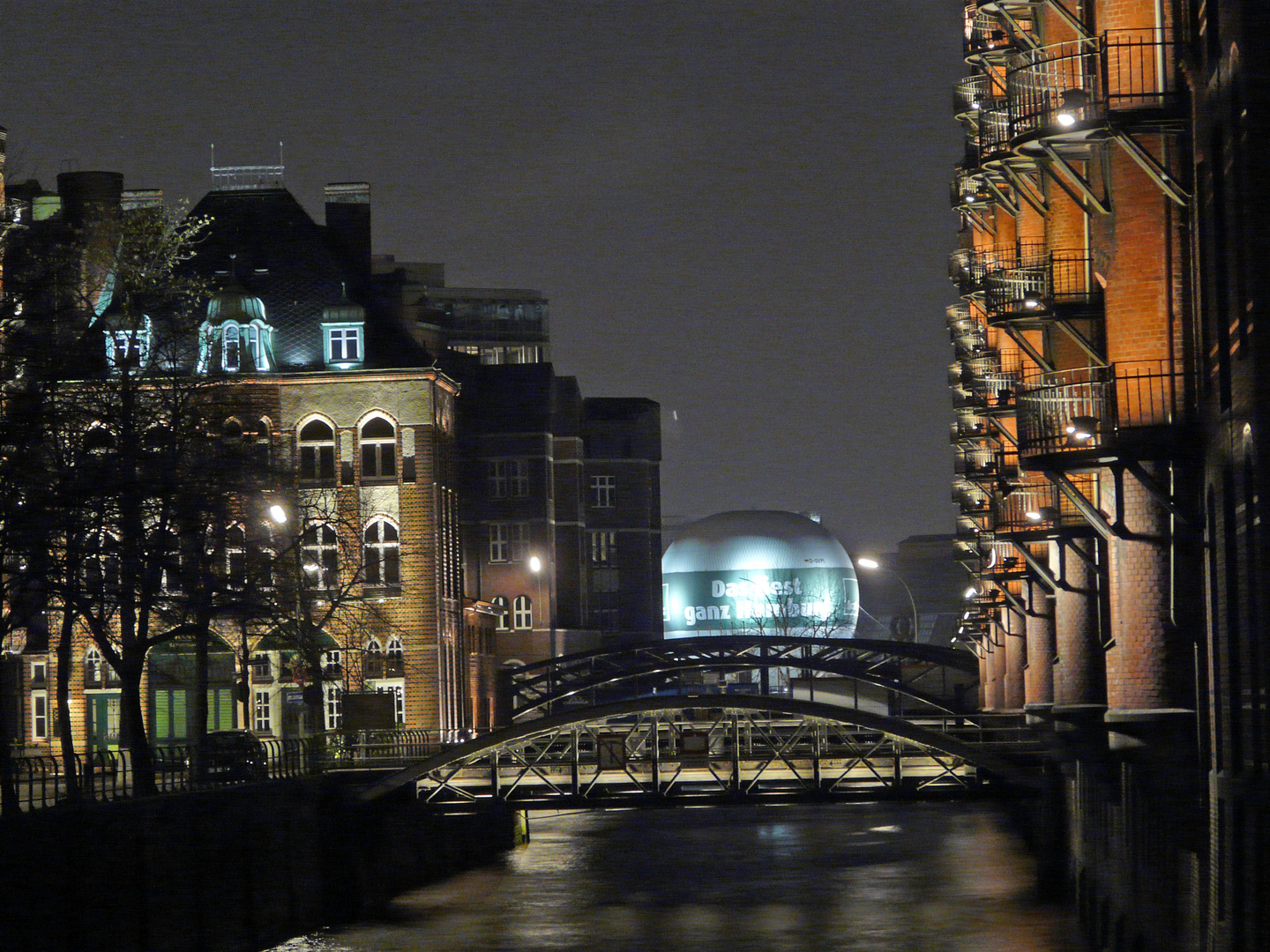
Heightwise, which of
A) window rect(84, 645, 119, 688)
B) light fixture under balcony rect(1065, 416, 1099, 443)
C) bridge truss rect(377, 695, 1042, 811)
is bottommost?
bridge truss rect(377, 695, 1042, 811)

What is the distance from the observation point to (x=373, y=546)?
7556 centimetres

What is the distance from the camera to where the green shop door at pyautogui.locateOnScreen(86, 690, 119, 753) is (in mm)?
74000

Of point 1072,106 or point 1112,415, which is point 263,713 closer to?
point 1112,415

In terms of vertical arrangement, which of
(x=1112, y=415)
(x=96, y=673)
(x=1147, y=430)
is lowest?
(x=96, y=673)

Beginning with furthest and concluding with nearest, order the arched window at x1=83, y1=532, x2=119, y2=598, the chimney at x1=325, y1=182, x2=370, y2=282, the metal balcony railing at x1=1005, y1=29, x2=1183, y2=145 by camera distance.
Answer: the chimney at x1=325, y1=182, x2=370, y2=282 < the arched window at x1=83, y1=532, x2=119, y2=598 < the metal balcony railing at x1=1005, y1=29, x2=1183, y2=145

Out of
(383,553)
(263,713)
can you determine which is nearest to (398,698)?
(263,713)

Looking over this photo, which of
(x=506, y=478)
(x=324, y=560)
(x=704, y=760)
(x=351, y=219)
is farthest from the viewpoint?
(x=506, y=478)

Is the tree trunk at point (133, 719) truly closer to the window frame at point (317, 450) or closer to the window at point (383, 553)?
the window at point (383, 553)

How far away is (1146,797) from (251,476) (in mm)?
22229

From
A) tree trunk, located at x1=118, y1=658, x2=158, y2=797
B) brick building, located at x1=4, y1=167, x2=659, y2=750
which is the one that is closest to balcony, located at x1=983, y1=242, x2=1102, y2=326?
tree trunk, located at x1=118, y1=658, x2=158, y2=797

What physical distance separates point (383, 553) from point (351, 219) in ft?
46.4

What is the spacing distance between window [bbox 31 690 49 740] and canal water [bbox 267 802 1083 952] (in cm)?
1795

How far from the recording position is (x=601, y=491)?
402 ft

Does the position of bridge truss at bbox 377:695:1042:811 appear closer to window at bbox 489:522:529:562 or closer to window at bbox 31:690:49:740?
window at bbox 31:690:49:740
